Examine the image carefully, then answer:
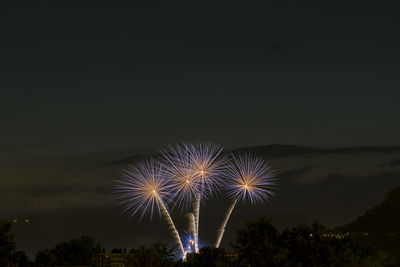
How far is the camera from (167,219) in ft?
325

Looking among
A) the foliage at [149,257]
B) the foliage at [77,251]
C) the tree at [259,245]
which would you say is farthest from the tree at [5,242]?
the foliage at [77,251]

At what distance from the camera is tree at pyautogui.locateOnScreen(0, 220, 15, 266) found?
73500 mm

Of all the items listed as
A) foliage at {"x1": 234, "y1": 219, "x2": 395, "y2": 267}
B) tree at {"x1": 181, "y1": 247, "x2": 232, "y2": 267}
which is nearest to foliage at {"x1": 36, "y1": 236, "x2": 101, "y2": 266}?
tree at {"x1": 181, "y1": 247, "x2": 232, "y2": 267}

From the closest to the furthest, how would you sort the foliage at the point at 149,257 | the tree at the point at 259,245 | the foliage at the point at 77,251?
1. the tree at the point at 259,245
2. the foliage at the point at 149,257
3. the foliage at the point at 77,251

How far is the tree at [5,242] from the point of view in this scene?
7350cm

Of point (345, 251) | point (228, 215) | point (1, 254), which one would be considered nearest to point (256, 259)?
point (345, 251)

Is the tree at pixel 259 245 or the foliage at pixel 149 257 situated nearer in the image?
the tree at pixel 259 245

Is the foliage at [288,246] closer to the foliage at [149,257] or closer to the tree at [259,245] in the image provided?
the tree at [259,245]

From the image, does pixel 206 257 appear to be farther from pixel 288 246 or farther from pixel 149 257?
pixel 288 246

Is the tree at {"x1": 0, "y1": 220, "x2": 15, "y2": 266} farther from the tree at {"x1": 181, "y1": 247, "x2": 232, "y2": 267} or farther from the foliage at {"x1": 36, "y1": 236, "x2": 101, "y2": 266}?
the foliage at {"x1": 36, "y1": 236, "x2": 101, "y2": 266}

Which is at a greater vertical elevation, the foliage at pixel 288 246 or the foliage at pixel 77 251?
the foliage at pixel 77 251

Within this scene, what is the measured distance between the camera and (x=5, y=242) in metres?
74.8

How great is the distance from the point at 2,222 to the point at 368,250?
45.6 m

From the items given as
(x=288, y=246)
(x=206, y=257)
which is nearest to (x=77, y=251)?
(x=206, y=257)
